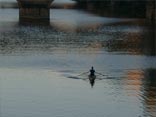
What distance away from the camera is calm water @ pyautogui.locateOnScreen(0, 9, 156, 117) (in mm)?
39594

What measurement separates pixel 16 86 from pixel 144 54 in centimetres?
2340

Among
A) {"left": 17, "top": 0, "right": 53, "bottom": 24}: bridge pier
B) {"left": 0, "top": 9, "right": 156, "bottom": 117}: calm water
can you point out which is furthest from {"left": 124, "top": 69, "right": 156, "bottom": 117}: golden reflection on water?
{"left": 17, "top": 0, "right": 53, "bottom": 24}: bridge pier

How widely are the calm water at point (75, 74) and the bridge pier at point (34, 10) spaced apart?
3231cm

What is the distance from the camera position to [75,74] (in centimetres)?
5259

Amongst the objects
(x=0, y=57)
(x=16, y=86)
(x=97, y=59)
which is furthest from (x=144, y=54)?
(x=16, y=86)

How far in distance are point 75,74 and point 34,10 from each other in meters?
76.6

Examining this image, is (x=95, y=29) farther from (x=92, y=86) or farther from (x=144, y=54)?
(x=92, y=86)

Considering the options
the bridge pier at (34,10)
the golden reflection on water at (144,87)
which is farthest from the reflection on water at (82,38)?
the bridge pier at (34,10)

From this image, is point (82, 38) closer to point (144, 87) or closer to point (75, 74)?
point (75, 74)

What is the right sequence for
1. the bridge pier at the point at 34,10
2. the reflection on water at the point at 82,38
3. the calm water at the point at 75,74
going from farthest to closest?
1. the bridge pier at the point at 34,10
2. the reflection on water at the point at 82,38
3. the calm water at the point at 75,74

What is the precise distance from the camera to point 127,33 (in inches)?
3720

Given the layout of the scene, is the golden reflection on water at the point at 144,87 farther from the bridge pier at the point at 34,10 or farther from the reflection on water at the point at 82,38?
the bridge pier at the point at 34,10

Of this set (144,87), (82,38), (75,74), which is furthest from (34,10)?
(144,87)

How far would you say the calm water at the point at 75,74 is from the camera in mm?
39594
